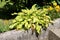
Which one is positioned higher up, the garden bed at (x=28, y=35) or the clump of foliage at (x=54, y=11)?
the clump of foliage at (x=54, y=11)

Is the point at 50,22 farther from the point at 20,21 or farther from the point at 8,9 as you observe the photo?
the point at 8,9

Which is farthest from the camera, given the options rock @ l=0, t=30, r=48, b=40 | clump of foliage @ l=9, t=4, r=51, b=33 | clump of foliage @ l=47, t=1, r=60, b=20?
clump of foliage @ l=47, t=1, r=60, b=20

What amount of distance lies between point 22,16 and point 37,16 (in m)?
0.45

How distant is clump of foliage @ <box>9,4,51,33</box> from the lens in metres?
5.15

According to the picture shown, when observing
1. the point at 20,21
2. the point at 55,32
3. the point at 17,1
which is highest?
the point at 17,1

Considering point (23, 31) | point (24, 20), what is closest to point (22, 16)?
point (24, 20)

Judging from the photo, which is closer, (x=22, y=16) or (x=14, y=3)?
→ (x=22, y=16)

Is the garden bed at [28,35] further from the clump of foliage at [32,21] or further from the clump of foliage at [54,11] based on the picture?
the clump of foliage at [54,11]

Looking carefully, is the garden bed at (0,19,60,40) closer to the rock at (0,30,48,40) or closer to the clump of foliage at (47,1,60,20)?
the rock at (0,30,48,40)

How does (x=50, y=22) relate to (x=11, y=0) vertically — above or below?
below

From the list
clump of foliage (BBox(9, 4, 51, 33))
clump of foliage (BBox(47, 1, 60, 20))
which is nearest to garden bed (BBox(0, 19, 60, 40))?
clump of foliage (BBox(9, 4, 51, 33))

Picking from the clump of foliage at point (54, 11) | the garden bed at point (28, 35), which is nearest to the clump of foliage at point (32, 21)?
the garden bed at point (28, 35)

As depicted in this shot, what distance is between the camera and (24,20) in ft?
17.2

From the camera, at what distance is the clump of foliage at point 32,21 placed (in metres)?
5.15
